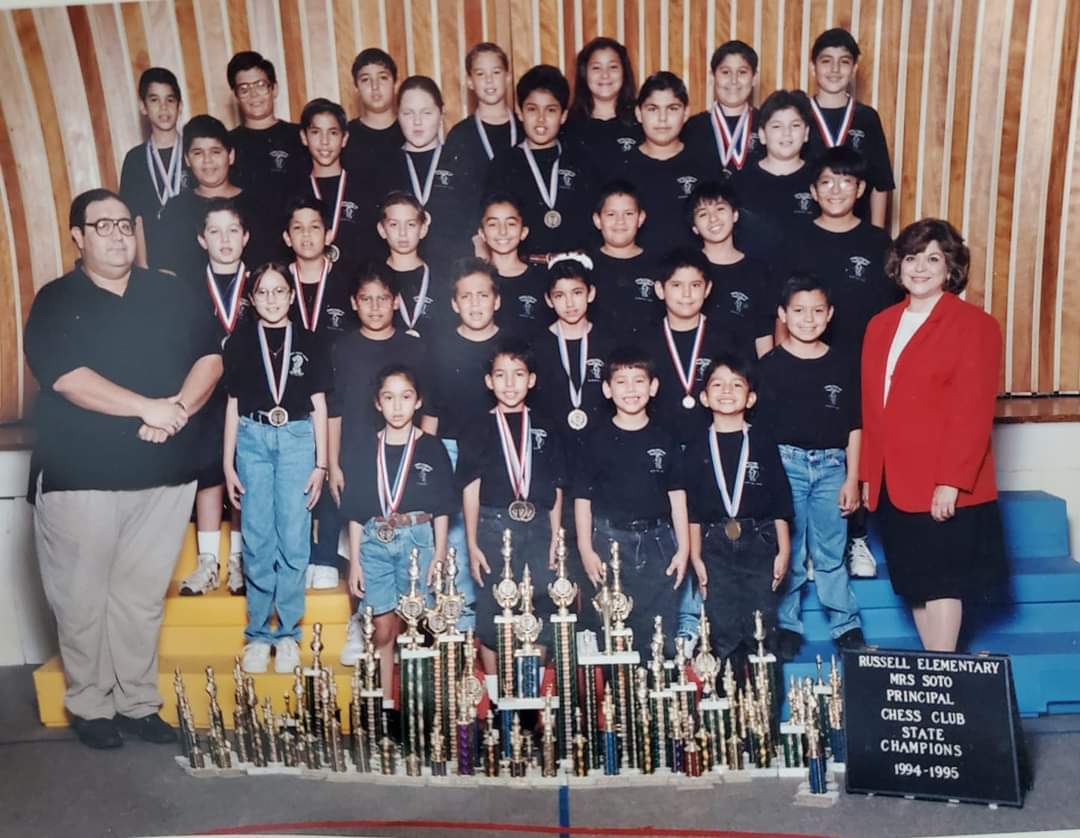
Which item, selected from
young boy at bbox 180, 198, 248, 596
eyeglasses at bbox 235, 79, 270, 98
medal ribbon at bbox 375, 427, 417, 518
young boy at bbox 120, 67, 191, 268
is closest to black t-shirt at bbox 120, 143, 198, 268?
young boy at bbox 120, 67, 191, 268

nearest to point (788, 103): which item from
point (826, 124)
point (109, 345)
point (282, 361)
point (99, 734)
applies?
point (826, 124)

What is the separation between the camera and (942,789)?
2902 millimetres

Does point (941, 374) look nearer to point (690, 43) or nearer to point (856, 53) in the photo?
point (856, 53)

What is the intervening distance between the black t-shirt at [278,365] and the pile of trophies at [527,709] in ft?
1.60

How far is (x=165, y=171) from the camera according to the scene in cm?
303

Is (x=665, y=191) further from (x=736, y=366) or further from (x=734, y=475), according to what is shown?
(x=734, y=475)

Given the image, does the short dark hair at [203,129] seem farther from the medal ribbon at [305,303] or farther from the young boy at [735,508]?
the young boy at [735,508]

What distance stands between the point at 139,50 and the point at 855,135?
5.69 feet

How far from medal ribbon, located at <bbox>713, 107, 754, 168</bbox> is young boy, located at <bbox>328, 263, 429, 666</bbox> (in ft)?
2.87

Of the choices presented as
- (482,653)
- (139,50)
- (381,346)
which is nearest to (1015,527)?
(482,653)

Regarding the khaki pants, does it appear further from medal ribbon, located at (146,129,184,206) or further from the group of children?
medal ribbon, located at (146,129,184,206)

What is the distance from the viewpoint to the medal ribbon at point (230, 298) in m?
3.03

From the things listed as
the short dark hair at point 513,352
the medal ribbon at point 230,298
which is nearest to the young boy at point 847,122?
the short dark hair at point 513,352

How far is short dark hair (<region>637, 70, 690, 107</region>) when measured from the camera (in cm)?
302
